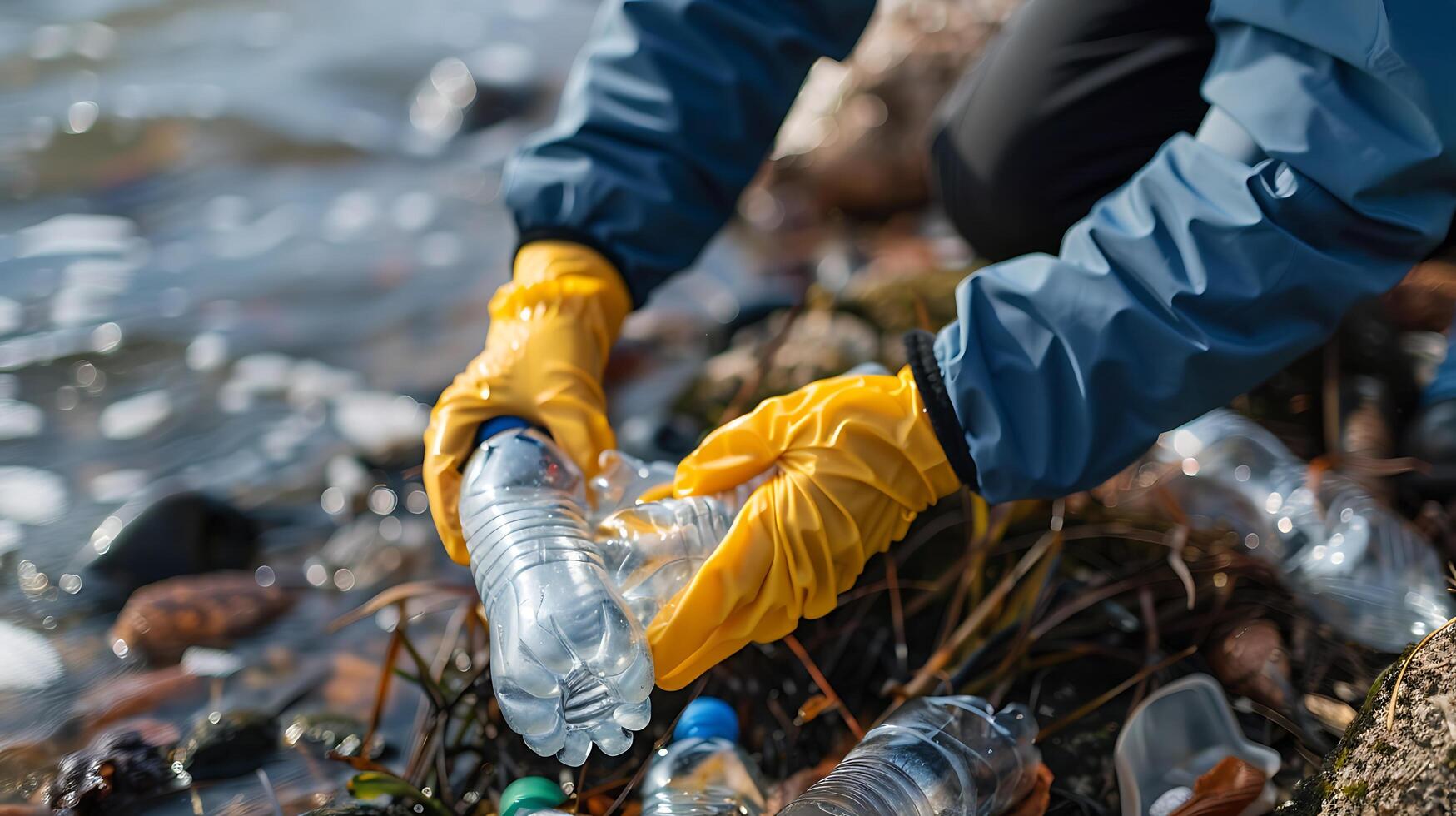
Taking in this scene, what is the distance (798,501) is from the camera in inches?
57.5

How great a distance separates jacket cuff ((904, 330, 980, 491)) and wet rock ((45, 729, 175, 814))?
4.68 ft

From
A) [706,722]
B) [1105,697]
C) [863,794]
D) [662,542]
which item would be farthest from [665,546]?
[1105,697]

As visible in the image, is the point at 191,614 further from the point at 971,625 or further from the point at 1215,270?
the point at 1215,270

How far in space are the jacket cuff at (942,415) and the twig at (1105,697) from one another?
51cm

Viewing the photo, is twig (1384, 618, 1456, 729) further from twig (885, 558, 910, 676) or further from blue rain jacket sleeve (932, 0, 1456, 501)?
twig (885, 558, 910, 676)

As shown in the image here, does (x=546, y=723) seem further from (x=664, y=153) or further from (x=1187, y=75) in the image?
(x=1187, y=75)

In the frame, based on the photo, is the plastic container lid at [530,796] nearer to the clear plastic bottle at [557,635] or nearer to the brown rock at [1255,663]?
the clear plastic bottle at [557,635]

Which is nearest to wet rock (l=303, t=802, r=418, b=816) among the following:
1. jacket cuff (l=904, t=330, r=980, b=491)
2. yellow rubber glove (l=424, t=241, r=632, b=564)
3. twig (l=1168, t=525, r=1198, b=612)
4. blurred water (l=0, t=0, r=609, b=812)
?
blurred water (l=0, t=0, r=609, b=812)

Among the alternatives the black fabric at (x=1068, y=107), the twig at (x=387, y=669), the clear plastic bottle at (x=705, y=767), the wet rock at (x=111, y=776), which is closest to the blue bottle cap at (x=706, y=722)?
the clear plastic bottle at (x=705, y=767)

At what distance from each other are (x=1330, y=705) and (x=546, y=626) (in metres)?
1.40

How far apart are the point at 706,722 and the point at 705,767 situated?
0.23ft

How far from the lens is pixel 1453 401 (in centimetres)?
223

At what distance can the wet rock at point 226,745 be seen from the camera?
5.86 ft

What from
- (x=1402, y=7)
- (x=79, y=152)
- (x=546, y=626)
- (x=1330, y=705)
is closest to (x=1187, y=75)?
(x=1402, y=7)
